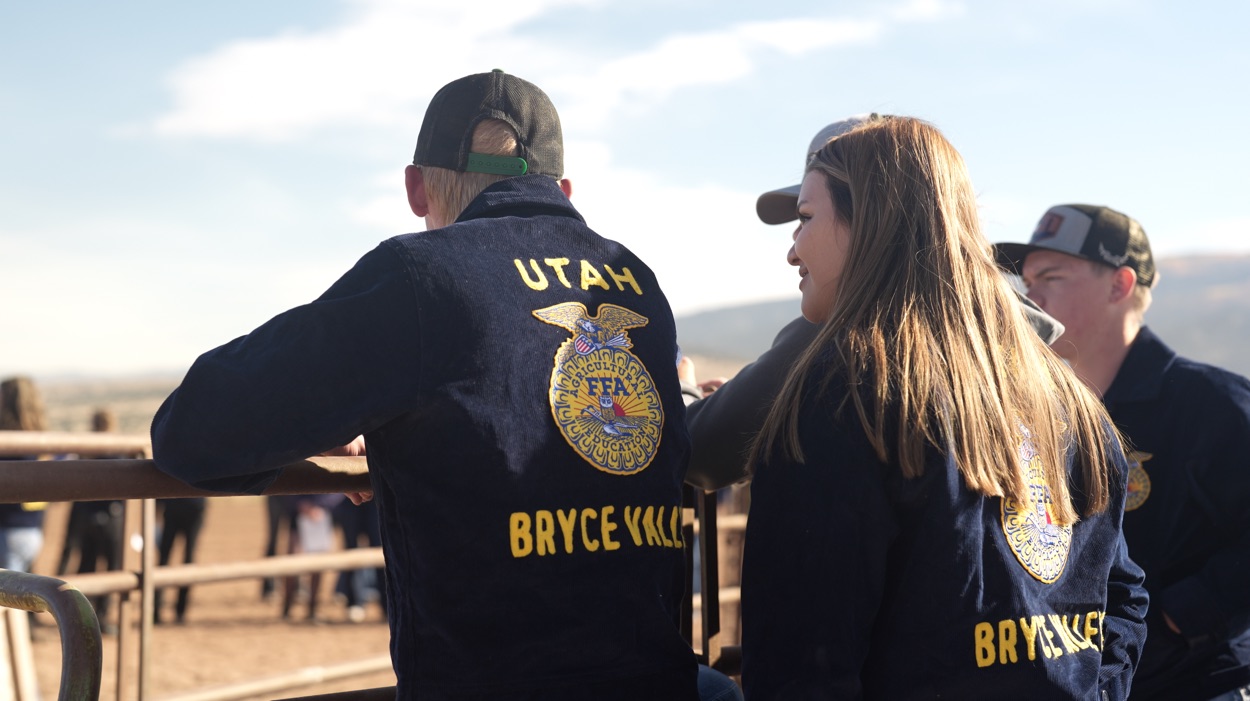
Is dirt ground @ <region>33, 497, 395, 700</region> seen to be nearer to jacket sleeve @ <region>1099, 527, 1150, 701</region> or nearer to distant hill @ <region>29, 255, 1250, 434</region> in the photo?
jacket sleeve @ <region>1099, 527, 1150, 701</region>

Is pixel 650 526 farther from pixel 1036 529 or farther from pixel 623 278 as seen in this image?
pixel 1036 529

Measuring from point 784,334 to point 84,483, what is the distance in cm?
111

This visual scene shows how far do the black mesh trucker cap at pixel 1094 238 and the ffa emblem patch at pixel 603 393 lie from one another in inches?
68.2

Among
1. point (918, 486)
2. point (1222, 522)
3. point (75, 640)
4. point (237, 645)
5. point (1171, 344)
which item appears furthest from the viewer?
point (1171, 344)

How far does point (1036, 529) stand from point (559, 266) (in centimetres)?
77

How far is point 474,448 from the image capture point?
1.61 meters

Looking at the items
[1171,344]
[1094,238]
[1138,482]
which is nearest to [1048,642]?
[1138,482]

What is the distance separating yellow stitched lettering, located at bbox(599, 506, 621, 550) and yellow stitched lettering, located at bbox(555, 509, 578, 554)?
0.15ft

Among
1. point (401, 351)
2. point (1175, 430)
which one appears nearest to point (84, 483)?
point (401, 351)

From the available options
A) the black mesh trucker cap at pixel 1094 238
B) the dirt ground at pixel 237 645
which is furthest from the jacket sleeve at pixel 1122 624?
the dirt ground at pixel 237 645

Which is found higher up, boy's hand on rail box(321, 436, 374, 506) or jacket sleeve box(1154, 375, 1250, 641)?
boy's hand on rail box(321, 436, 374, 506)

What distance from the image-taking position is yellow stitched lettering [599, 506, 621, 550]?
1.68 meters

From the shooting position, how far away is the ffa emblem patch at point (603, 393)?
169cm

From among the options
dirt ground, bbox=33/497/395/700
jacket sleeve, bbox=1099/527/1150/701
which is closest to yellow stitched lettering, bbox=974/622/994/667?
jacket sleeve, bbox=1099/527/1150/701
